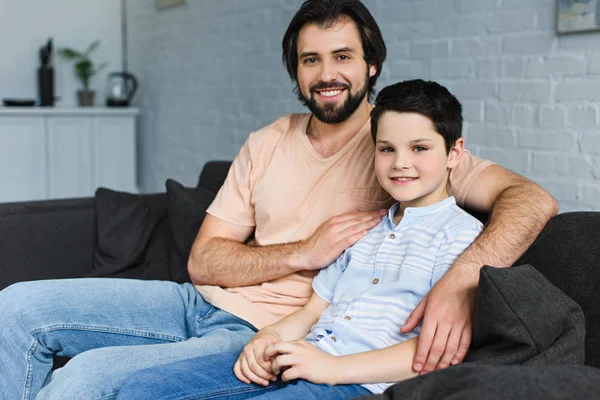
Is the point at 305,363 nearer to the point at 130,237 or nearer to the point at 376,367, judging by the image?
the point at 376,367

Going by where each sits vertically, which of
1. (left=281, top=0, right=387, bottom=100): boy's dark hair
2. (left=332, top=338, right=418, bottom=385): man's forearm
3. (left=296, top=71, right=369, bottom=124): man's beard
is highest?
(left=281, top=0, right=387, bottom=100): boy's dark hair

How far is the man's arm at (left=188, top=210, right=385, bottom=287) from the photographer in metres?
1.60

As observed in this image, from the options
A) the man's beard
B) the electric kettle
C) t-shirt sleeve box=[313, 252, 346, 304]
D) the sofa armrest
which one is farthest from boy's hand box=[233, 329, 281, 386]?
the electric kettle

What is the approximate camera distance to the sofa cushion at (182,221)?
2.23 metres

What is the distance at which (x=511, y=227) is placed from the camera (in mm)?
1395

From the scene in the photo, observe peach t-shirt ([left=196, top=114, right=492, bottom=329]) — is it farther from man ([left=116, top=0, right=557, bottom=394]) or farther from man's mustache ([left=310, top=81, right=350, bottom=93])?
man's mustache ([left=310, top=81, right=350, bottom=93])

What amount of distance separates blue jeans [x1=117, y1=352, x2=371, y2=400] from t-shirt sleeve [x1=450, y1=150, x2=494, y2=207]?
519 mm

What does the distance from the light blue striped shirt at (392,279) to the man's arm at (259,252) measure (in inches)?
4.1

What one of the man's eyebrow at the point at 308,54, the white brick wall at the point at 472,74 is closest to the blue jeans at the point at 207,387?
the man's eyebrow at the point at 308,54

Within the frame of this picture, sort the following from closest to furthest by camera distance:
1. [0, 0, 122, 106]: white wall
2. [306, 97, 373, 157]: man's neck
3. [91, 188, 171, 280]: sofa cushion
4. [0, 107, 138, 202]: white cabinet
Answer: [306, 97, 373, 157]: man's neck < [91, 188, 171, 280]: sofa cushion < [0, 107, 138, 202]: white cabinet < [0, 0, 122, 106]: white wall

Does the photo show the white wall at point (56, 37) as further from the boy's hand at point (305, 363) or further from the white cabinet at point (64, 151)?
the boy's hand at point (305, 363)

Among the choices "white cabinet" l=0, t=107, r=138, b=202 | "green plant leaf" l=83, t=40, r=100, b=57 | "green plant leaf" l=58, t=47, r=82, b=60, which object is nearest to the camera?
"white cabinet" l=0, t=107, r=138, b=202

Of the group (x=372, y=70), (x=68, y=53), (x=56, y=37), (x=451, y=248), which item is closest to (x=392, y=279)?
(x=451, y=248)

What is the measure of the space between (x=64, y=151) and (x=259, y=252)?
128 inches
